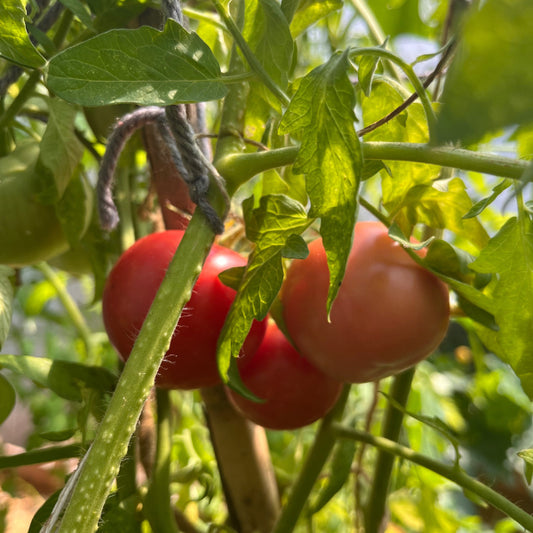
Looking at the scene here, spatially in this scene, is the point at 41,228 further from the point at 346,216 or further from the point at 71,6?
the point at 346,216

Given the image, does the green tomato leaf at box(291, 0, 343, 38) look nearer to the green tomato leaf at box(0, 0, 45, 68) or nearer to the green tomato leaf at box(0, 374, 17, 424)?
the green tomato leaf at box(0, 0, 45, 68)

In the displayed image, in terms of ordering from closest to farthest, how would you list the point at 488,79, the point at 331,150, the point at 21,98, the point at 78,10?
the point at 488,79, the point at 331,150, the point at 78,10, the point at 21,98

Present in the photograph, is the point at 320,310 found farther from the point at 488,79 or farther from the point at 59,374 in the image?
the point at 488,79

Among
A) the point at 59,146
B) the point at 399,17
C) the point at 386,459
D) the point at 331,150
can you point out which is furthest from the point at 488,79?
the point at 399,17

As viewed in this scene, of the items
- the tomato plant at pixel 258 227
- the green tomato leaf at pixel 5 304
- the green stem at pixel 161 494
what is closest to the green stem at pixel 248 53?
the tomato plant at pixel 258 227

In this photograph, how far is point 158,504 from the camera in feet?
1.67

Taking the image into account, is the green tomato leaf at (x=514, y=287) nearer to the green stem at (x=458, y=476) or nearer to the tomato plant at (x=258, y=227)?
the tomato plant at (x=258, y=227)

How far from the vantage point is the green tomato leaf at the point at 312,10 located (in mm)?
441

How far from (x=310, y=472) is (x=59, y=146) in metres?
0.33

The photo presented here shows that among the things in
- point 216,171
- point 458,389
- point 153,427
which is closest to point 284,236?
point 216,171

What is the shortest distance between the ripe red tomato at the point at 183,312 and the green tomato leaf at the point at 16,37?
0.15 metres

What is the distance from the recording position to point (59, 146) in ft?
1.52

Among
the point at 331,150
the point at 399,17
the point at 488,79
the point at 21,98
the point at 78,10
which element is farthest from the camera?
the point at 399,17

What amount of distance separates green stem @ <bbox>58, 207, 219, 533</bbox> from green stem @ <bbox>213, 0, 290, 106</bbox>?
0.09 metres
